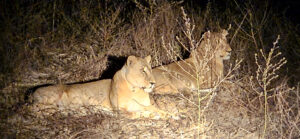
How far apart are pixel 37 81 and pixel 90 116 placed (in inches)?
67.7

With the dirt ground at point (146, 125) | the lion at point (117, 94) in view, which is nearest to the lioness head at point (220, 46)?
the dirt ground at point (146, 125)

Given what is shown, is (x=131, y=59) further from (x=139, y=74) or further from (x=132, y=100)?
(x=132, y=100)

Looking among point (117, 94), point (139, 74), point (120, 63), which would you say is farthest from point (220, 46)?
point (117, 94)

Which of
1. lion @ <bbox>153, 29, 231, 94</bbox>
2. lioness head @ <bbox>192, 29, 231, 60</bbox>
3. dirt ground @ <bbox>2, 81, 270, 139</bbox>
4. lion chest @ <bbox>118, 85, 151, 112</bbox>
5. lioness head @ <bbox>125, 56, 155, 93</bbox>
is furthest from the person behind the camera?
lioness head @ <bbox>192, 29, 231, 60</bbox>

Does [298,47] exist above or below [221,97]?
above

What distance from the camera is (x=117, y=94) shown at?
18.4 ft

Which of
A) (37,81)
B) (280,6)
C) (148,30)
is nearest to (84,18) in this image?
→ (148,30)

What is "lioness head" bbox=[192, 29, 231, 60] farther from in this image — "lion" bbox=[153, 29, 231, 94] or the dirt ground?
the dirt ground

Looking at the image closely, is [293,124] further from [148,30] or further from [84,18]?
[84,18]

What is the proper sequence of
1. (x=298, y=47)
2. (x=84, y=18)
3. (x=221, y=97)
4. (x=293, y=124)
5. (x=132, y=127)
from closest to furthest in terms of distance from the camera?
(x=293, y=124), (x=132, y=127), (x=221, y=97), (x=84, y=18), (x=298, y=47)

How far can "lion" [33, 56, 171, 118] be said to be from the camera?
5344 millimetres

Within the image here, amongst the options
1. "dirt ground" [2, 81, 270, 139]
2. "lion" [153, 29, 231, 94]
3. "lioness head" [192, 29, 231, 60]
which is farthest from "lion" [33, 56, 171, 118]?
"lioness head" [192, 29, 231, 60]

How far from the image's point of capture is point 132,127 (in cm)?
508

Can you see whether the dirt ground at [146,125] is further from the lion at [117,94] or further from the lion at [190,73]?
A: the lion at [190,73]
